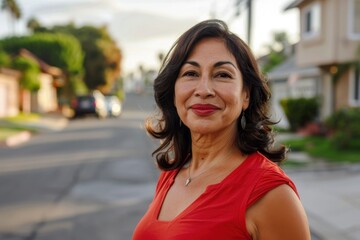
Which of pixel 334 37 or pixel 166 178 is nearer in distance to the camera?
pixel 166 178

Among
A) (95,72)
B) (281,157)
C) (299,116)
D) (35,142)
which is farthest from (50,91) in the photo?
(281,157)

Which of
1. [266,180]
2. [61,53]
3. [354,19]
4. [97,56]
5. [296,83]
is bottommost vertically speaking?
[266,180]

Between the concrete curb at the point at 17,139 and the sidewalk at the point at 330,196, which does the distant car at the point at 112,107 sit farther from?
the sidewalk at the point at 330,196

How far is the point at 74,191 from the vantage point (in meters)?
9.24

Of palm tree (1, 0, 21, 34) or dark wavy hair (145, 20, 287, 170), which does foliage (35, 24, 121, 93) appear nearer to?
palm tree (1, 0, 21, 34)

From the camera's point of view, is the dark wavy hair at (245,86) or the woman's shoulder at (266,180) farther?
the dark wavy hair at (245,86)

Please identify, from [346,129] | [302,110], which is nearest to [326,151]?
[346,129]

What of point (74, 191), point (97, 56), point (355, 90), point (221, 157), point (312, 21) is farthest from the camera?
point (97, 56)

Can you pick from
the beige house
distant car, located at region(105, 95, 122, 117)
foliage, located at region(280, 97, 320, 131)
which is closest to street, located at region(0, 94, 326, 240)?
foliage, located at region(280, 97, 320, 131)

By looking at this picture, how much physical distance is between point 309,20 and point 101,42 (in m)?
42.0

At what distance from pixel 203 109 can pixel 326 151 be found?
13.4m

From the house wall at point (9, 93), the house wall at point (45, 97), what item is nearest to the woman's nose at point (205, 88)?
the house wall at point (9, 93)

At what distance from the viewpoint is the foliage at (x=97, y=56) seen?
5872cm

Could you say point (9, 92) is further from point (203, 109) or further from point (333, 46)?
point (203, 109)
